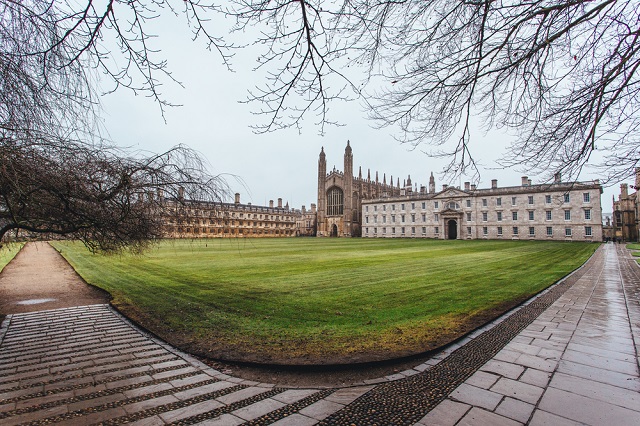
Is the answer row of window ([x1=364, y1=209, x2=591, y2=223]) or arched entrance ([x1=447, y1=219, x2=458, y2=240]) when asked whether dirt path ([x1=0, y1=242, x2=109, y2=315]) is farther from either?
arched entrance ([x1=447, y1=219, x2=458, y2=240])

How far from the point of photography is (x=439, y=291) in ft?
29.2

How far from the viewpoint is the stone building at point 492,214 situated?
42.2 meters

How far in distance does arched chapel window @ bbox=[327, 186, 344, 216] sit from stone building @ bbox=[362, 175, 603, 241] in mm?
8783

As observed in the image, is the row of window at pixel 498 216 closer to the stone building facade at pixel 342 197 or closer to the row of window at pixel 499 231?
the row of window at pixel 499 231

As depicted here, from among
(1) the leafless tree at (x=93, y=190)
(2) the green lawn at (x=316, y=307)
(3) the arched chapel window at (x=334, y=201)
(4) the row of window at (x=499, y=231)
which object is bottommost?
(2) the green lawn at (x=316, y=307)

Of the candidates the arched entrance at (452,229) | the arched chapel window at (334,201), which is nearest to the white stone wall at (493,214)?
the arched entrance at (452,229)

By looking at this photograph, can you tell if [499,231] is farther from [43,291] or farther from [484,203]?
[43,291]

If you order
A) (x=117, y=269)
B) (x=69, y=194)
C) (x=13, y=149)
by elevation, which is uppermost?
(x=13, y=149)

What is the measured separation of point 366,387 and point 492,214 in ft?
178

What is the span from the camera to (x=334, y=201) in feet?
249

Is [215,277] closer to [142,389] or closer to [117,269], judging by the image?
[117,269]

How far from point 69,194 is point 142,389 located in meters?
2.58

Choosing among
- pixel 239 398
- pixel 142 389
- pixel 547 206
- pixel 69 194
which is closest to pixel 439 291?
pixel 239 398

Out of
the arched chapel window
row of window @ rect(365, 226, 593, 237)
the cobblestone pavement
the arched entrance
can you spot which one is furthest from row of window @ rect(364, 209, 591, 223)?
the cobblestone pavement
